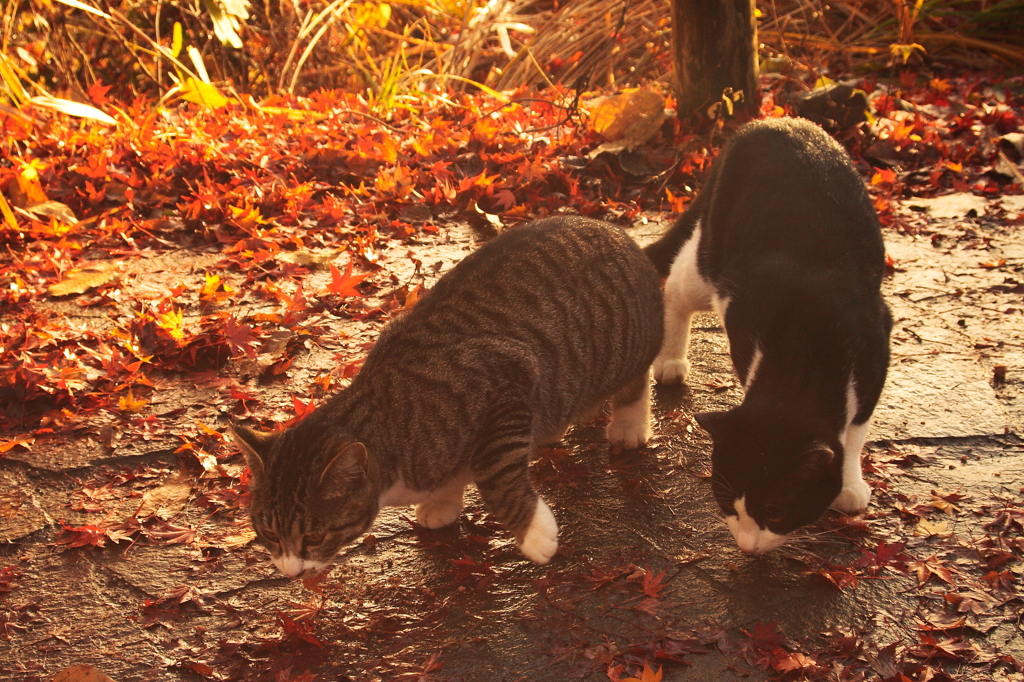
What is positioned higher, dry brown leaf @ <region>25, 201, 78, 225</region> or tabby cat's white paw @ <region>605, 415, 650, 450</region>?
dry brown leaf @ <region>25, 201, 78, 225</region>

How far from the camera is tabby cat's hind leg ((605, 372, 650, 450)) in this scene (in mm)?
3467

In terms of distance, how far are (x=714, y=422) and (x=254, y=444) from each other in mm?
1512

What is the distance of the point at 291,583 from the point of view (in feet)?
9.54

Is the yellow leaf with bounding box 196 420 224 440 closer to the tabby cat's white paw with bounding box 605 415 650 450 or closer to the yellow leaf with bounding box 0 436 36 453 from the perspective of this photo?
the yellow leaf with bounding box 0 436 36 453

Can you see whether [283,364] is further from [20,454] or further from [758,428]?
[758,428]

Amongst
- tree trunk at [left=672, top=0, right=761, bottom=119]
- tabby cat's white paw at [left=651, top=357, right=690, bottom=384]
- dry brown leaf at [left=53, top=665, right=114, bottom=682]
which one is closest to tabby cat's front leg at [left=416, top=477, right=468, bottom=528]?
dry brown leaf at [left=53, top=665, right=114, bottom=682]

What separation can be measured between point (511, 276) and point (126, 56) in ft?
23.2

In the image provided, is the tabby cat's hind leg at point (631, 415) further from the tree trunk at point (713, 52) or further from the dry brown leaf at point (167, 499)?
the tree trunk at point (713, 52)

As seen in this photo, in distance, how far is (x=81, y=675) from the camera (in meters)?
2.39

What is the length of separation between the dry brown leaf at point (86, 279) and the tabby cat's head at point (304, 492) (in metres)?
2.58

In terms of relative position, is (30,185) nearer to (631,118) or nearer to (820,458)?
(631,118)

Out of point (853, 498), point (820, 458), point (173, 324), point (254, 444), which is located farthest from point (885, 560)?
point (173, 324)

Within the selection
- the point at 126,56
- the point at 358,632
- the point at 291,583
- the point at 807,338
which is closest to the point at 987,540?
the point at 807,338

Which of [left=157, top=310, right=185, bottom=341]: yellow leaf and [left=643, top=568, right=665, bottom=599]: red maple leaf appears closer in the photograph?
[left=643, top=568, right=665, bottom=599]: red maple leaf
